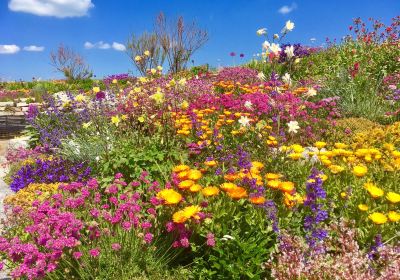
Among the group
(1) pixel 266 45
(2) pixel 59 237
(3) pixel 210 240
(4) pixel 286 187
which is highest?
(1) pixel 266 45

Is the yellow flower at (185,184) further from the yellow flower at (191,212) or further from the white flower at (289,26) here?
the white flower at (289,26)

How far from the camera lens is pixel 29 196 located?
Answer: 529 centimetres

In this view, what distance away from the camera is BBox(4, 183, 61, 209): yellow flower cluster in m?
4.96

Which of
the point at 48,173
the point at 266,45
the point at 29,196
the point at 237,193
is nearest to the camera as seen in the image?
the point at 237,193

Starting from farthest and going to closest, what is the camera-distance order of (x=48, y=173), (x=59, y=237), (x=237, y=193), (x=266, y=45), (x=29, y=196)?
(x=48, y=173) → (x=266, y=45) → (x=29, y=196) → (x=237, y=193) → (x=59, y=237)

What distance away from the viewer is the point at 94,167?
19.7ft

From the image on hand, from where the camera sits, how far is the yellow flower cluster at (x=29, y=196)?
496 cm

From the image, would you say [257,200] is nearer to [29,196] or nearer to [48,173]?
[29,196]

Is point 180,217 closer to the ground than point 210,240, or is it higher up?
higher up

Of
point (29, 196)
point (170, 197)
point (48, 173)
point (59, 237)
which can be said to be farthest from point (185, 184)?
point (48, 173)

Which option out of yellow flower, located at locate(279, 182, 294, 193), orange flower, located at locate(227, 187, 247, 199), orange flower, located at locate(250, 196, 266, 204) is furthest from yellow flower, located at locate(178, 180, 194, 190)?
yellow flower, located at locate(279, 182, 294, 193)

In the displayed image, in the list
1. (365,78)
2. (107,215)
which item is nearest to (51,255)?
(107,215)

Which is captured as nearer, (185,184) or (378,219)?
(378,219)

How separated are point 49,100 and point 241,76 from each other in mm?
5882
